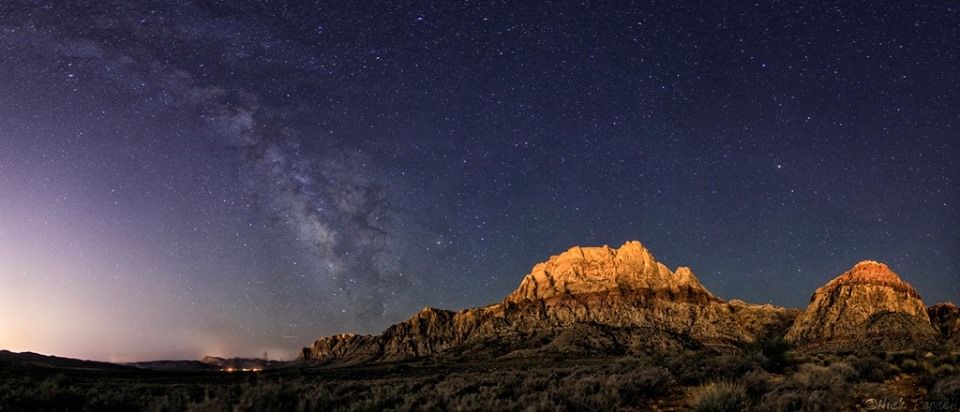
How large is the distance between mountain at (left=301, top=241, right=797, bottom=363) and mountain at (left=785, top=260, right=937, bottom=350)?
575 inches

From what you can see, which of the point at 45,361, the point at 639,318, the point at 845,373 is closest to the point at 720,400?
the point at 845,373

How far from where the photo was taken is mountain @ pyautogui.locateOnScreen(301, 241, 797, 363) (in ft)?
404

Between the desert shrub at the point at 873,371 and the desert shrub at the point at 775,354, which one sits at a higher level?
the desert shrub at the point at 775,354

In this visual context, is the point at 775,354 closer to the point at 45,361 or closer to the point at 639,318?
the point at 639,318

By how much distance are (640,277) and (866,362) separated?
16046 cm

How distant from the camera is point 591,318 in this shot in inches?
5846

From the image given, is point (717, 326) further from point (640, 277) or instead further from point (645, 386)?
point (645, 386)

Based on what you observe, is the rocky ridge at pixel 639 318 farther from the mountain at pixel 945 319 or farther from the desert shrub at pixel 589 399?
the desert shrub at pixel 589 399

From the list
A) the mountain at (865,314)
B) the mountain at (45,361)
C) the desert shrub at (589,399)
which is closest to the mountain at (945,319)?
the mountain at (865,314)

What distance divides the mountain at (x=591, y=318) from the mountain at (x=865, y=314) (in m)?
14.6

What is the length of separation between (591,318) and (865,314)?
64672 mm

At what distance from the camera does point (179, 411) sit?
10.8 m

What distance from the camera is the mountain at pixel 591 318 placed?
123 meters

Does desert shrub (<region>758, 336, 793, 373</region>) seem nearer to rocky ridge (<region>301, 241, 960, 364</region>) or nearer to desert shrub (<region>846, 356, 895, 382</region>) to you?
desert shrub (<region>846, 356, 895, 382</region>)
